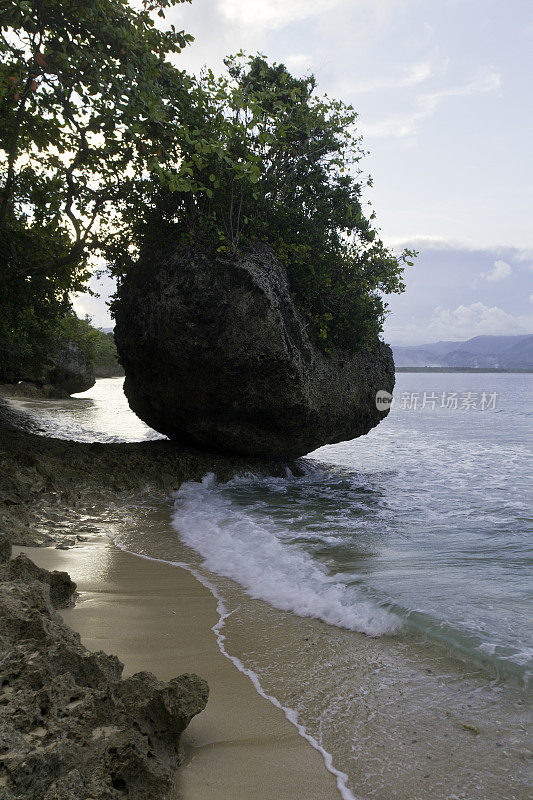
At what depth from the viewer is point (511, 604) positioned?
4.91 metres

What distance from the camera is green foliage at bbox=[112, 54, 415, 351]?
9.98 meters

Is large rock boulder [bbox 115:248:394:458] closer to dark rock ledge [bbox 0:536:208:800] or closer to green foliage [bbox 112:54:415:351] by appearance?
green foliage [bbox 112:54:415:351]

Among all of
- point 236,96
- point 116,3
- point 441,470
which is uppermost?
point 116,3

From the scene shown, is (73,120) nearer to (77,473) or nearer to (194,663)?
(77,473)

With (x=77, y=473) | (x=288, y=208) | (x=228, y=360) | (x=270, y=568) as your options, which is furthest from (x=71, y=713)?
(x=288, y=208)

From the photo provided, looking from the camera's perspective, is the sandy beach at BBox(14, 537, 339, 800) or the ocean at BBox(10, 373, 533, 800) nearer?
the sandy beach at BBox(14, 537, 339, 800)

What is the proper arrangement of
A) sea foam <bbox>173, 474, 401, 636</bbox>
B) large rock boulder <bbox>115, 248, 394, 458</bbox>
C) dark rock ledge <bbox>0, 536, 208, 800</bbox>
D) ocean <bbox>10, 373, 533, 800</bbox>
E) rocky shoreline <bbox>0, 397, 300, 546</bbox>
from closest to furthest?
dark rock ledge <bbox>0, 536, 208, 800</bbox>, ocean <bbox>10, 373, 533, 800</bbox>, sea foam <bbox>173, 474, 401, 636</bbox>, rocky shoreline <bbox>0, 397, 300, 546</bbox>, large rock boulder <bbox>115, 248, 394, 458</bbox>

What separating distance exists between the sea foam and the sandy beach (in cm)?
62

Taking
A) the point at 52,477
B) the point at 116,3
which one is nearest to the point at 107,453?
the point at 52,477

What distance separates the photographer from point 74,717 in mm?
2342

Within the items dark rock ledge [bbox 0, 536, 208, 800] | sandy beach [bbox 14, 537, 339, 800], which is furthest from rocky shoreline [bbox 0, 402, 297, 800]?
sandy beach [bbox 14, 537, 339, 800]

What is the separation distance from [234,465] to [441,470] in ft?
18.0

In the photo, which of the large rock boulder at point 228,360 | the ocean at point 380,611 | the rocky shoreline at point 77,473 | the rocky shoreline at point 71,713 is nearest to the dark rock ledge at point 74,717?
the rocky shoreline at point 71,713

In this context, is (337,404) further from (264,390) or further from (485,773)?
(485,773)
